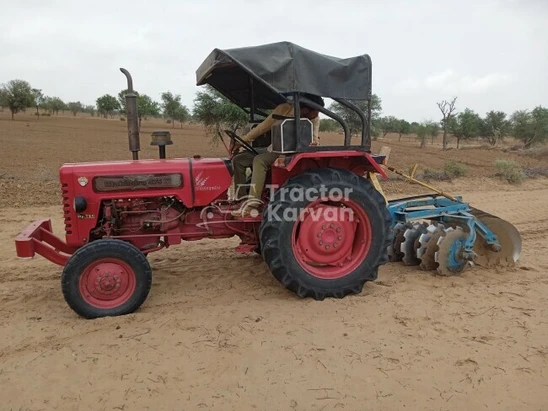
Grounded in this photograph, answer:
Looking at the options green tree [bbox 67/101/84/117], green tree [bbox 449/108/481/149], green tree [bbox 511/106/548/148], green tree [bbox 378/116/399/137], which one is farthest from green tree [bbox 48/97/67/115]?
green tree [bbox 511/106/548/148]

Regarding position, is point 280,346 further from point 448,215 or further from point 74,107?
point 74,107

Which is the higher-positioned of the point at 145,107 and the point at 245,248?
the point at 145,107

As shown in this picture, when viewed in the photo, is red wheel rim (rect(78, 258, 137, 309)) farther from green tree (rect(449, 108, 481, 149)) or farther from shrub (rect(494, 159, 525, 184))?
green tree (rect(449, 108, 481, 149))

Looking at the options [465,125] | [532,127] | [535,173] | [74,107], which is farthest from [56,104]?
[535,173]

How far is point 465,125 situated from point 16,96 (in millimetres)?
46384

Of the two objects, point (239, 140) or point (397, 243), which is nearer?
point (239, 140)

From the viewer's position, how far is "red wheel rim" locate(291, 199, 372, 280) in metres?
3.98

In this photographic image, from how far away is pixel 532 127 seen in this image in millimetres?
30922

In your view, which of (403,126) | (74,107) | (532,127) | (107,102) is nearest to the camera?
(532,127)

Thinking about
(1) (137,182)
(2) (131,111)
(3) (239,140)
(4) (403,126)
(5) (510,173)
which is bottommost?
(5) (510,173)

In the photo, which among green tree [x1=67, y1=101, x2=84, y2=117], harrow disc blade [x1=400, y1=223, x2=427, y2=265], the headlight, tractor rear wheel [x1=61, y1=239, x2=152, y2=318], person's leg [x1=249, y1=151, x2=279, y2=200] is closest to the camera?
tractor rear wheel [x1=61, y1=239, x2=152, y2=318]

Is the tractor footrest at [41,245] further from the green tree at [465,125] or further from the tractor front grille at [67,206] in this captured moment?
the green tree at [465,125]

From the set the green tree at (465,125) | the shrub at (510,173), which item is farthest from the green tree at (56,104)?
the shrub at (510,173)

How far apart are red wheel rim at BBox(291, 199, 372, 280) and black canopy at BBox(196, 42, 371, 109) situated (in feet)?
3.36
